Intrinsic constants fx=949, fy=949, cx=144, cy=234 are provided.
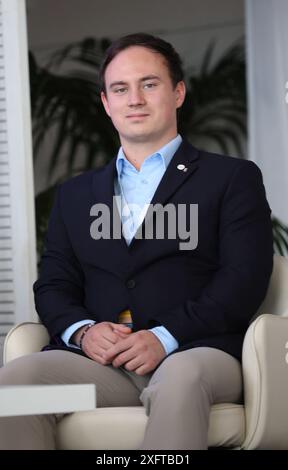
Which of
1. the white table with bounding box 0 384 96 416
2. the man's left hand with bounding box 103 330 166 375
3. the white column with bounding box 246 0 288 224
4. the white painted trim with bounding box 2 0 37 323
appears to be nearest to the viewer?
the white table with bounding box 0 384 96 416

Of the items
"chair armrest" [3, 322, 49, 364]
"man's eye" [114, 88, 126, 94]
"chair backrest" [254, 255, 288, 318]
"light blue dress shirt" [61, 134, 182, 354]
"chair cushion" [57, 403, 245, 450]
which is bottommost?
"chair cushion" [57, 403, 245, 450]

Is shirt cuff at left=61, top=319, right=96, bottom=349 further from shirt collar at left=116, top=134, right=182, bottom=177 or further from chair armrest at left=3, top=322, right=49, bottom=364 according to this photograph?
shirt collar at left=116, top=134, right=182, bottom=177

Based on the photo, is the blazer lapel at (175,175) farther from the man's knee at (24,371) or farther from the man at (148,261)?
the man's knee at (24,371)

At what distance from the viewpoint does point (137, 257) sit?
9.47 ft

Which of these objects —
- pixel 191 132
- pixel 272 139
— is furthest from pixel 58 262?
pixel 191 132

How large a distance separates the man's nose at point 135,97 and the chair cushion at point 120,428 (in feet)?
3.09

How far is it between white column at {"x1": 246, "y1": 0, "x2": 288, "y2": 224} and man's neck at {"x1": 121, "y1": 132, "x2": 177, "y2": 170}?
1.92 meters

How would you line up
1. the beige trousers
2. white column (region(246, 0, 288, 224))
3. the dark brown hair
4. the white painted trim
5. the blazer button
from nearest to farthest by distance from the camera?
the beige trousers, the blazer button, the dark brown hair, the white painted trim, white column (region(246, 0, 288, 224))

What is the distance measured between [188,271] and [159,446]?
0.66 metres

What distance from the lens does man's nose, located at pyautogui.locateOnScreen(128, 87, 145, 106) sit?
2932 mm

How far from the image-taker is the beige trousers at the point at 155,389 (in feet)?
7.86

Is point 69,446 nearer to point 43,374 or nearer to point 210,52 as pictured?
point 43,374

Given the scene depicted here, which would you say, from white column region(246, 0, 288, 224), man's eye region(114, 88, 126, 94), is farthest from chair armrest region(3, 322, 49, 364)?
white column region(246, 0, 288, 224)

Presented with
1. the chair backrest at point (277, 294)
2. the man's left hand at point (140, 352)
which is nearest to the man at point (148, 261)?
the man's left hand at point (140, 352)
